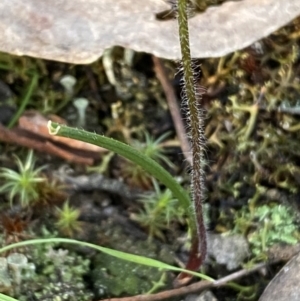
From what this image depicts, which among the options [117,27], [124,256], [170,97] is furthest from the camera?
[170,97]

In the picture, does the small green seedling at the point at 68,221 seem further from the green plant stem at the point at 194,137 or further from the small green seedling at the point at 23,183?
the green plant stem at the point at 194,137

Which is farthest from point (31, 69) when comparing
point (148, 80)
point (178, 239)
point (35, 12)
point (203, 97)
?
point (178, 239)

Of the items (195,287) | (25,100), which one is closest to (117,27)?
(25,100)

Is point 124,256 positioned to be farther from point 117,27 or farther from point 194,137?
point 117,27

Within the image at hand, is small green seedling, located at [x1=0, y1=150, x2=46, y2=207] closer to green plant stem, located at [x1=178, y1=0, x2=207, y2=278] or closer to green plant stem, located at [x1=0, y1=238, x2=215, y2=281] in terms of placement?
green plant stem, located at [x1=0, y1=238, x2=215, y2=281]

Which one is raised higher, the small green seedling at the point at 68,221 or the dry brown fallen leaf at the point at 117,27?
the dry brown fallen leaf at the point at 117,27

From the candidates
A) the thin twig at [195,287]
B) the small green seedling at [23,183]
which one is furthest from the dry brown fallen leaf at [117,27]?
the thin twig at [195,287]

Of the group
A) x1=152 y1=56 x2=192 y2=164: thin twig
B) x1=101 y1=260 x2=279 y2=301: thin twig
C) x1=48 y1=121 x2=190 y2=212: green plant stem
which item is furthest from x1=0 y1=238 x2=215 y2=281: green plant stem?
x1=152 y1=56 x2=192 y2=164: thin twig
